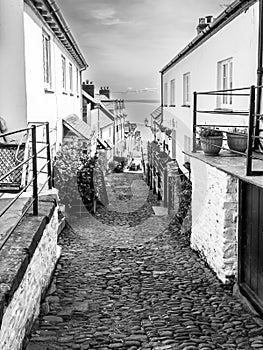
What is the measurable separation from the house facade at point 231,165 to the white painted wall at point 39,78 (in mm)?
3376

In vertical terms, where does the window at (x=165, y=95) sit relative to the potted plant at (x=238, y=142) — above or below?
above

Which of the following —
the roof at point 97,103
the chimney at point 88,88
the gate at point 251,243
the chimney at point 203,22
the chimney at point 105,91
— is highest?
the chimney at point 203,22

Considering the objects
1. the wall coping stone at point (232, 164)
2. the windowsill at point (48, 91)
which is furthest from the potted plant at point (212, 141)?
the windowsill at point (48, 91)

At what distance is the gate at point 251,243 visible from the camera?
20.4 feet

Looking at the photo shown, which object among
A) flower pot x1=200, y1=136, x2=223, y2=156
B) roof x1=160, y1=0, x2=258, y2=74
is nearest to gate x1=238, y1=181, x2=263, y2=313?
flower pot x1=200, y1=136, x2=223, y2=156

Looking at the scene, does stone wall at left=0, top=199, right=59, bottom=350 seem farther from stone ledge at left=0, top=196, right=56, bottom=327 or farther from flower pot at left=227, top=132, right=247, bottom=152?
flower pot at left=227, top=132, right=247, bottom=152

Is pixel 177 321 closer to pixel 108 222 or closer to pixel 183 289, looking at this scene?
pixel 183 289

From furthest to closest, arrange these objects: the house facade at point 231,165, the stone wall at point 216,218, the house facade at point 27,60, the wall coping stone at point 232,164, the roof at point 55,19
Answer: the roof at point 55,19, the house facade at point 27,60, the stone wall at point 216,218, the house facade at point 231,165, the wall coping stone at point 232,164

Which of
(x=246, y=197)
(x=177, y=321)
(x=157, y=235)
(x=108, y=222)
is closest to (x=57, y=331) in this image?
(x=177, y=321)

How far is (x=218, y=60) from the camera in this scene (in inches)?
472

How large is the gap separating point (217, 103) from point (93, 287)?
22.2ft

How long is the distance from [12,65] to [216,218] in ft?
15.8

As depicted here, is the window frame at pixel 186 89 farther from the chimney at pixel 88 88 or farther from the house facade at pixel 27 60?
the chimney at pixel 88 88

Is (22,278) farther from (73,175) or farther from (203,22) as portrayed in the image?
(203,22)
